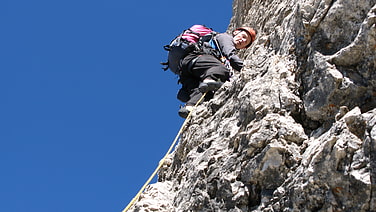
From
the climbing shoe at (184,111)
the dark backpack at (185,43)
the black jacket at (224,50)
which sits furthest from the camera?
the dark backpack at (185,43)

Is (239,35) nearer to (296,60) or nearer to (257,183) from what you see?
(296,60)

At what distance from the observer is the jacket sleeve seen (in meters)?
8.29

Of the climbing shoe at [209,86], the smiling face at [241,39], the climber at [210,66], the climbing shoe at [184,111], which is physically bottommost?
the climbing shoe at [184,111]

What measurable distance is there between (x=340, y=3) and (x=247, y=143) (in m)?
1.63

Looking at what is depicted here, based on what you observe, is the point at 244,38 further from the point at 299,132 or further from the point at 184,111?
the point at 299,132

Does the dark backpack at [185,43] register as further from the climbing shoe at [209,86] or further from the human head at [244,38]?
the climbing shoe at [209,86]

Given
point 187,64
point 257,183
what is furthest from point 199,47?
point 257,183

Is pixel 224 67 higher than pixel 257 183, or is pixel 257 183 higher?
pixel 224 67

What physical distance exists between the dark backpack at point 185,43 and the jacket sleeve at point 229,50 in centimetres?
31

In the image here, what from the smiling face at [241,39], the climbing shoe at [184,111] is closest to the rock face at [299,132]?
the climbing shoe at [184,111]

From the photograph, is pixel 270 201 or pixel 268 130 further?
pixel 268 130

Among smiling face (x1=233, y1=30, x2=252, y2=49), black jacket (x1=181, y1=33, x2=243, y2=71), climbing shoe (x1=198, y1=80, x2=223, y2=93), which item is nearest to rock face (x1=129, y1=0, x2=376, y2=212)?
climbing shoe (x1=198, y1=80, x2=223, y2=93)

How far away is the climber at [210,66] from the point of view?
8.38m

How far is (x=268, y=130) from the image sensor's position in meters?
5.27
